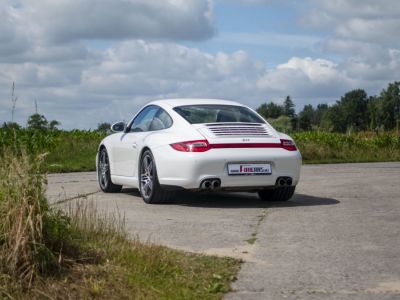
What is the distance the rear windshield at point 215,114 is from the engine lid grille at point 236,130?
0.84ft

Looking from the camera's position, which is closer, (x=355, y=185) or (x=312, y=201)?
(x=312, y=201)

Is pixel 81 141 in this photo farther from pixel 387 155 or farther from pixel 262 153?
pixel 262 153

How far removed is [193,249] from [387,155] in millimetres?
20511

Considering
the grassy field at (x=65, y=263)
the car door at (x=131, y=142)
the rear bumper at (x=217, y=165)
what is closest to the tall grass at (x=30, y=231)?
the grassy field at (x=65, y=263)

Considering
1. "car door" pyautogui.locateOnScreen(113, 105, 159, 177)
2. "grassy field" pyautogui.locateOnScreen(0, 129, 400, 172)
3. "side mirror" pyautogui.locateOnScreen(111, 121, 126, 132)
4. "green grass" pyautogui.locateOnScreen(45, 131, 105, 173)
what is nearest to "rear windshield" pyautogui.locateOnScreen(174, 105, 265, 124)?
"car door" pyautogui.locateOnScreen(113, 105, 159, 177)

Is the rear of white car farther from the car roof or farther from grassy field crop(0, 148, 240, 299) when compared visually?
grassy field crop(0, 148, 240, 299)

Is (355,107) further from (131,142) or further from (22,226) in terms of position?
(22,226)

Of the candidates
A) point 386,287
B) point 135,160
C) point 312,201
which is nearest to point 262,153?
point 312,201

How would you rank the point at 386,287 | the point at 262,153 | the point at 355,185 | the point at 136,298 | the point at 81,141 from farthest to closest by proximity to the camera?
the point at 81,141 < the point at 355,185 < the point at 262,153 < the point at 386,287 < the point at 136,298

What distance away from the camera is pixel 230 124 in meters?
10.7

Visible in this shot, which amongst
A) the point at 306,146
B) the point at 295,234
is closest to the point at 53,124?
the point at 306,146

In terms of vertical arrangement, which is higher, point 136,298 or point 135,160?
point 135,160

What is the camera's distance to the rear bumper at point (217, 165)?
1016 centimetres

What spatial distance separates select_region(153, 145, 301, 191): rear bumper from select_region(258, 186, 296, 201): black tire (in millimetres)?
474
